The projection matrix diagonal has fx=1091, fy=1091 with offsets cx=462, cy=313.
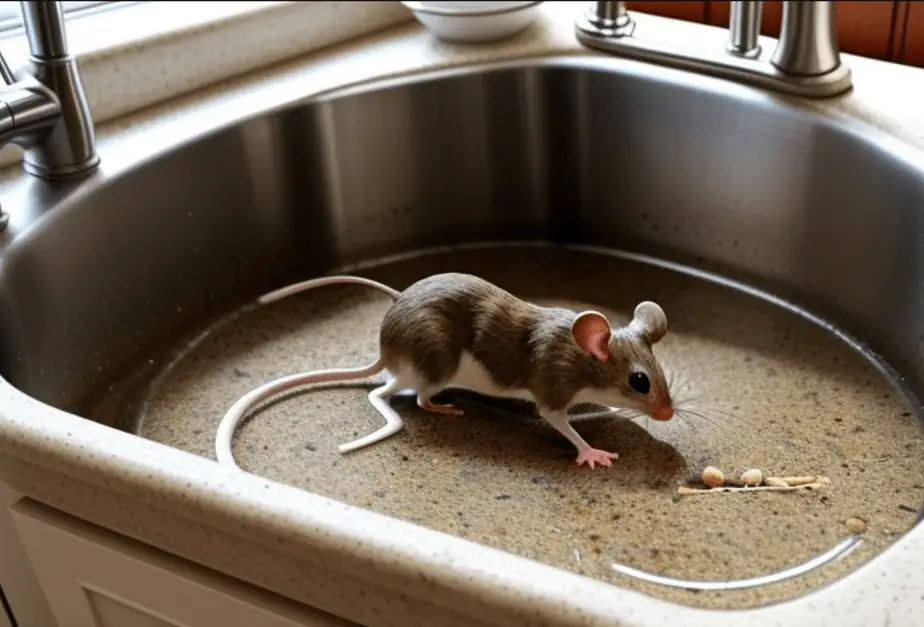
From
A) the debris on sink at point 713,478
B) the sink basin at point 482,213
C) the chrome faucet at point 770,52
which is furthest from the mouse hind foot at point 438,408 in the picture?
the chrome faucet at point 770,52

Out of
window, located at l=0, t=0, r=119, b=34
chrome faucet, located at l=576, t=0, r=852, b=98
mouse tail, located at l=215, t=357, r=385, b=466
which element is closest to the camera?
mouse tail, located at l=215, t=357, r=385, b=466

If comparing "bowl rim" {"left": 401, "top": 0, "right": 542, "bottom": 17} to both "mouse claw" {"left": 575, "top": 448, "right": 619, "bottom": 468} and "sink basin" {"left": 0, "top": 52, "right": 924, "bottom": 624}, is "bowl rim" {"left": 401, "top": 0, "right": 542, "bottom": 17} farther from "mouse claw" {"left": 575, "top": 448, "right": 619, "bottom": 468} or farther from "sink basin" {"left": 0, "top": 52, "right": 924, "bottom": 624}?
"mouse claw" {"left": 575, "top": 448, "right": 619, "bottom": 468}

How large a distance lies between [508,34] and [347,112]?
21 cm

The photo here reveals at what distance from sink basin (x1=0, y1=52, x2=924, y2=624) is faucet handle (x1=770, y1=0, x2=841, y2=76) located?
0.12ft

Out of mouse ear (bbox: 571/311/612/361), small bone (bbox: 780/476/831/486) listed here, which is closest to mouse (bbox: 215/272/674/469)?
mouse ear (bbox: 571/311/612/361)

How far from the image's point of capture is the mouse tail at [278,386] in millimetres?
911

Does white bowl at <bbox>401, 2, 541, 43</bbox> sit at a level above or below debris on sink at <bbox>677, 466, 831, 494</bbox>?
above

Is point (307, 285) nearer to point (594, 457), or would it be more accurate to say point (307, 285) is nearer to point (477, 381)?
point (477, 381)

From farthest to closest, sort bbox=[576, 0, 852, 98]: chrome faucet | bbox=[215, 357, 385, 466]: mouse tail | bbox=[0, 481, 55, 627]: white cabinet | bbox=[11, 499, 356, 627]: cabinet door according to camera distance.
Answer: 1. bbox=[576, 0, 852, 98]: chrome faucet
2. bbox=[215, 357, 385, 466]: mouse tail
3. bbox=[0, 481, 55, 627]: white cabinet
4. bbox=[11, 499, 356, 627]: cabinet door

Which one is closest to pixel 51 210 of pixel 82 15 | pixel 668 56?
→ pixel 82 15

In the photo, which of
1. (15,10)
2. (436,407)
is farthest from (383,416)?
(15,10)

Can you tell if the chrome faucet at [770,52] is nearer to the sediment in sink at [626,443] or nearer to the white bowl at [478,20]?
the white bowl at [478,20]

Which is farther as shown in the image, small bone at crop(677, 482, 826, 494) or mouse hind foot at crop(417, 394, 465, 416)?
mouse hind foot at crop(417, 394, 465, 416)

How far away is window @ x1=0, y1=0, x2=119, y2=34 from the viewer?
1.16 meters
